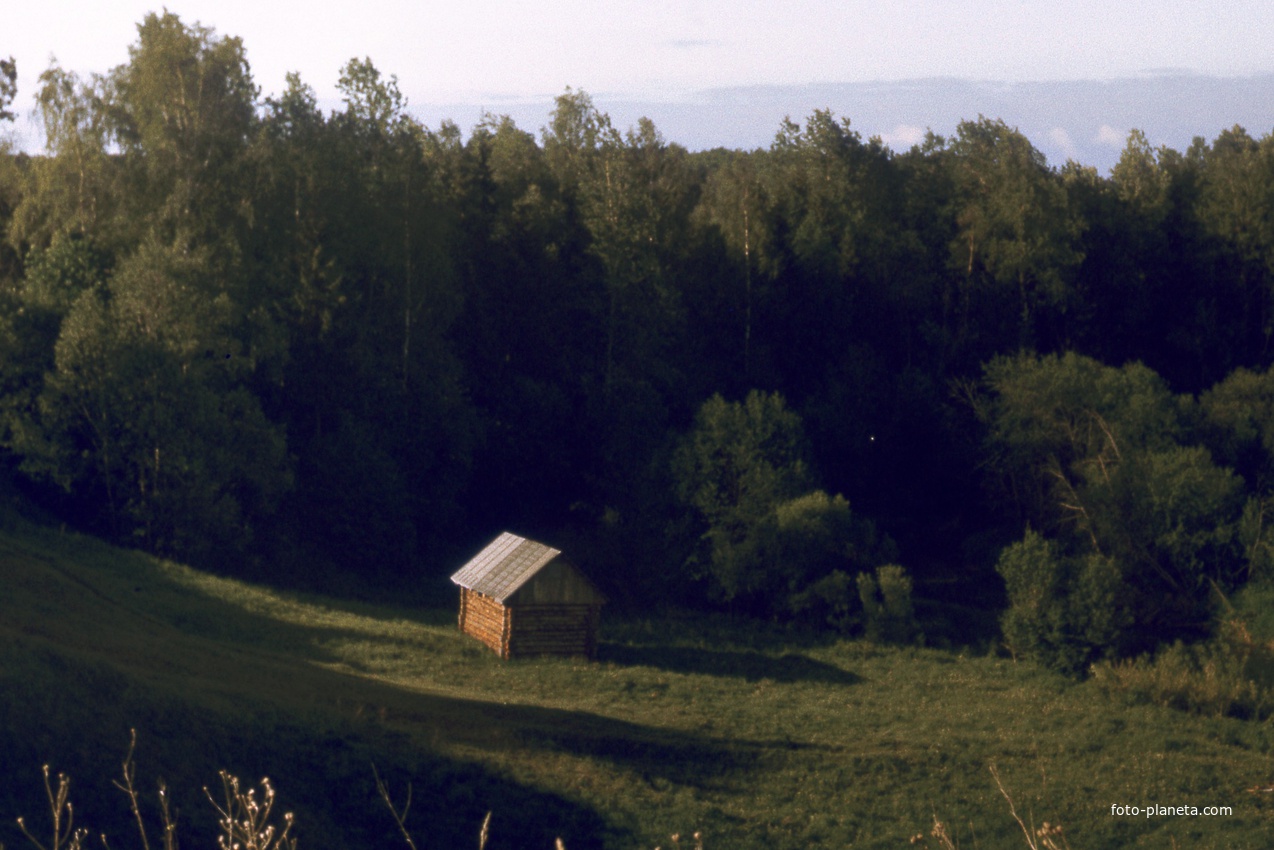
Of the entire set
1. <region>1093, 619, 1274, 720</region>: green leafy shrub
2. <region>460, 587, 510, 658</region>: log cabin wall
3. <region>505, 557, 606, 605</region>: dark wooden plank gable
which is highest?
<region>505, 557, 606, 605</region>: dark wooden plank gable

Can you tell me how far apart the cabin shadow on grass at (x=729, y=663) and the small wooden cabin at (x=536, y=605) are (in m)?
1.20

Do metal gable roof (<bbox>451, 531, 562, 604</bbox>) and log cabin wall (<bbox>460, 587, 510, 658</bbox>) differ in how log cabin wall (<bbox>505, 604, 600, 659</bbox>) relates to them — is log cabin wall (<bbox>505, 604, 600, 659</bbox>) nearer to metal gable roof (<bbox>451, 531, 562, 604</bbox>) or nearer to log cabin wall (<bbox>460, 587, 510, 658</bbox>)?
log cabin wall (<bbox>460, 587, 510, 658</bbox>)

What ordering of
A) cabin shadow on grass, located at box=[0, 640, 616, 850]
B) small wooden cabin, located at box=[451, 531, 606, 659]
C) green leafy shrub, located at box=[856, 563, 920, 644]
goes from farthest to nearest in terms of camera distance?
green leafy shrub, located at box=[856, 563, 920, 644]
small wooden cabin, located at box=[451, 531, 606, 659]
cabin shadow on grass, located at box=[0, 640, 616, 850]

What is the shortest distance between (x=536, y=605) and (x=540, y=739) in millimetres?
8522

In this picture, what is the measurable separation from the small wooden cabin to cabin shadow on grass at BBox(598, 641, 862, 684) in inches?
47.2

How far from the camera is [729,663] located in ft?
101

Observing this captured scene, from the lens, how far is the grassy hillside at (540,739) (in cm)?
1677

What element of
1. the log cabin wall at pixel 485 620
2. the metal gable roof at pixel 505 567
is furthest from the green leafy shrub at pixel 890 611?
the log cabin wall at pixel 485 620

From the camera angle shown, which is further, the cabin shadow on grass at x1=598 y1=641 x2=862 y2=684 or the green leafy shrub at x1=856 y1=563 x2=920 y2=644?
the green leafy shrub at x1=856 y1=563 x2=920 y2=644

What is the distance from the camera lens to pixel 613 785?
61.4 feet

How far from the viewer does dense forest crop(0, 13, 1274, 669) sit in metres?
36.3

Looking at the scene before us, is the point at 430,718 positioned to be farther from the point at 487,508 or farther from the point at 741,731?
the point at 487,508

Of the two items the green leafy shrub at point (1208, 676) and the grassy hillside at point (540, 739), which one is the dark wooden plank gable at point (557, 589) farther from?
the green leafy shrub at point (1208, 676)

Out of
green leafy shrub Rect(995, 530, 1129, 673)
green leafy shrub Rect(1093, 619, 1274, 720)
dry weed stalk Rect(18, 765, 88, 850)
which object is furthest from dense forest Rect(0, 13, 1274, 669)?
dry weed stalk Rect(18, 765, 88, 850)
